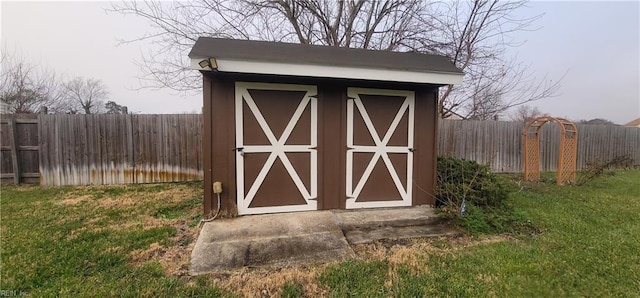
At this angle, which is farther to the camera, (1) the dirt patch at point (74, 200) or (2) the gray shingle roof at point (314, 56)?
→ (1) the dirt patch at point (74, 200)

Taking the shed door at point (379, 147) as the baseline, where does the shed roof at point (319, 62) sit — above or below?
above

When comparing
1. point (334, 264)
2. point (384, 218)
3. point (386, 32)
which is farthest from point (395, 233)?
point (386, 32)

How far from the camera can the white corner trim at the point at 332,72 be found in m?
3.21

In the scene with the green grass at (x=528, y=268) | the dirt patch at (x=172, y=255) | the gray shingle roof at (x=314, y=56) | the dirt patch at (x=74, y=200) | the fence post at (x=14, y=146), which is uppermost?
the gray shingle roof at (x=314, y=56)

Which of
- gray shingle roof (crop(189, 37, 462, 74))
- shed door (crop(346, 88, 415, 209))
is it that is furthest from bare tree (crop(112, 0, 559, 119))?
shed door (crop(346, 88, 415, 209))

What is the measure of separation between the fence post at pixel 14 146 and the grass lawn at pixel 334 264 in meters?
2.40

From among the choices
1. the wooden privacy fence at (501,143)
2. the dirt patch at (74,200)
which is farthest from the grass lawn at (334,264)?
the wooden privacy fence at (501,143)

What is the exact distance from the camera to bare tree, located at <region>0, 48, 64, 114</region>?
9.22 metres

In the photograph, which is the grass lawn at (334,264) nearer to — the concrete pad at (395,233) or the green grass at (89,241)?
the green grass at (89,241)

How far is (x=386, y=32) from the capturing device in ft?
25.6

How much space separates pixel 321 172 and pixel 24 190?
20.8ft

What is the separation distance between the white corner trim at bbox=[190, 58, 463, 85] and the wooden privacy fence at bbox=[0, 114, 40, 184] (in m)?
5.81

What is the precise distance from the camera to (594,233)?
3352 millimetres

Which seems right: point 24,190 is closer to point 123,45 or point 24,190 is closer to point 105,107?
point 123,45
